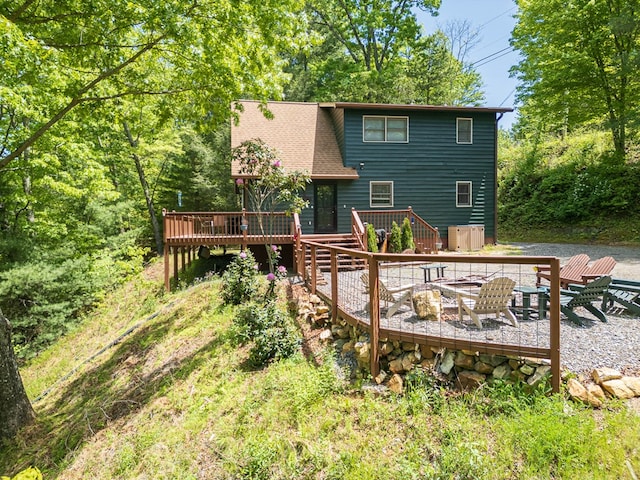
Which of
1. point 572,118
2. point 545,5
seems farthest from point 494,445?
point 545,5

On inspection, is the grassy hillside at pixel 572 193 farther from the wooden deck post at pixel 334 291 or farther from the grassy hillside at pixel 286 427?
the grassy hillside at pixel 286 427

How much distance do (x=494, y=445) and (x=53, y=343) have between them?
12559 millimetres

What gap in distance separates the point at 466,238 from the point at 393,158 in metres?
4.34

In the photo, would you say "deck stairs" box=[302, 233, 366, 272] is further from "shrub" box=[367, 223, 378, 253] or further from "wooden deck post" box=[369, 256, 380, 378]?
"wooden deck post" box=[369, 256, 380, 378]

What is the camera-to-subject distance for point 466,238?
13.7m

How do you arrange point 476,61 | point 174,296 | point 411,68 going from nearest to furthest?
point 174,296, point 411,68, point 476,61

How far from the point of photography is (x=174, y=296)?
1029cm

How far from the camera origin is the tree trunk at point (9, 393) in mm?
5590

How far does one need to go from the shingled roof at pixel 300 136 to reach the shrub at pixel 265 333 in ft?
24.7

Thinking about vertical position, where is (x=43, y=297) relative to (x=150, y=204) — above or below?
below

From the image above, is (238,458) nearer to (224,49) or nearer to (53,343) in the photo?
(224,49)

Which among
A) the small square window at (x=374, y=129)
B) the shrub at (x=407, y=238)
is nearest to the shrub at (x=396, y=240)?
the shrub at (x=407, y=238)

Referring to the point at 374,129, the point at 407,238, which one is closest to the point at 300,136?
the point at 374,129

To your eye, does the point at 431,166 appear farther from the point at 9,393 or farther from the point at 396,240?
the point at 9,393
